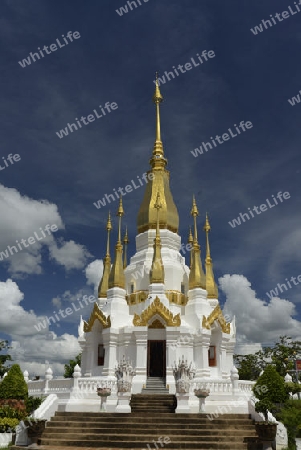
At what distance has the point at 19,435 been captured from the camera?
1645 centimetres

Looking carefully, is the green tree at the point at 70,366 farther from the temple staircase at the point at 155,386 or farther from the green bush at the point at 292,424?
the green bush at the point at 292,424

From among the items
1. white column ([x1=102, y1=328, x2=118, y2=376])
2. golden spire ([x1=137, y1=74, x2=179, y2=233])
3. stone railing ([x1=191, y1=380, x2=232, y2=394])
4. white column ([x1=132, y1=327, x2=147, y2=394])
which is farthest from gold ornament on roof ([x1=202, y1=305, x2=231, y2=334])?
golden spire ([x1=137, y1=74, x2=179, y2=233])

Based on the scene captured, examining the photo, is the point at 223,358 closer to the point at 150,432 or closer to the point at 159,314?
the point at 159,314

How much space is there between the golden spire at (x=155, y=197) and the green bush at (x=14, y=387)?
13.5 metres

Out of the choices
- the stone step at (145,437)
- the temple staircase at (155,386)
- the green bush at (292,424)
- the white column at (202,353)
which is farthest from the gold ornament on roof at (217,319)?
the stone step at (145,437)

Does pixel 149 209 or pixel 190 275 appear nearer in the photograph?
pixel 190 275

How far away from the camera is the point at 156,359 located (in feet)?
78.6

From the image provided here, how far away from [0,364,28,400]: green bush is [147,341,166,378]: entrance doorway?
690cm

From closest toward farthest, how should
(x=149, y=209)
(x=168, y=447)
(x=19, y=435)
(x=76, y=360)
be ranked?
(x=168, y=447) < (x=19, y=435) < (x=149, y=209) < (x=76, y=360)

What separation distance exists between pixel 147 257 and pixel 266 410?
47.8 feet

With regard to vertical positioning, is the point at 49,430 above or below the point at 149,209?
below

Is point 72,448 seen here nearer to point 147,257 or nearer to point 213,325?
point 213,325

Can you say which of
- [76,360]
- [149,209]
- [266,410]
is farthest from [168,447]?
[76,360]

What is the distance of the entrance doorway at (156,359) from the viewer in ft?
77.8
